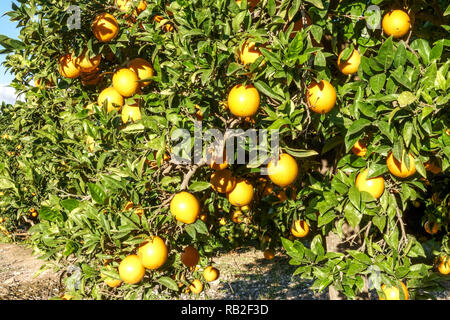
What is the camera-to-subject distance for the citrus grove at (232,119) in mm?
1369

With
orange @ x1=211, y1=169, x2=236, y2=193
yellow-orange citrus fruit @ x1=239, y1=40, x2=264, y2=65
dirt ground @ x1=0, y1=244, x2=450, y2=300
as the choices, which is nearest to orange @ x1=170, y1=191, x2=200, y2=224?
orange @ x1=211, y1=169, x2=236, y2=193

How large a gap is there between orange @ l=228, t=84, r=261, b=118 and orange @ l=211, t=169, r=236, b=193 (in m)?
0.50

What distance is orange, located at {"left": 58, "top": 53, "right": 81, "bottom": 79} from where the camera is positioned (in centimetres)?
191

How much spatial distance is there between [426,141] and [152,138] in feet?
4.06

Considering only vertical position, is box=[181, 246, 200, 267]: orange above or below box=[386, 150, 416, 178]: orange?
below

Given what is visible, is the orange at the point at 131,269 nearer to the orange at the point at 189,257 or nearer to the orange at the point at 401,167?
the orange at the point at 189,257

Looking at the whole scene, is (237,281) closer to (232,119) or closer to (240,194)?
(240,194)

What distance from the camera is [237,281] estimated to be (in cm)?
685

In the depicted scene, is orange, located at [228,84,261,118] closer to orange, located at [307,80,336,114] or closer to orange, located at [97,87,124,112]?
orange, located at [307,80,336,114]

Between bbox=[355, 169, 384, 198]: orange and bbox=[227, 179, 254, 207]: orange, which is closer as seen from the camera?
bbox=[355, 169, 384, 198]: orange

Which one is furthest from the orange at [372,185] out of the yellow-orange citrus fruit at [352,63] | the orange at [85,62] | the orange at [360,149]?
the orange at [85,62]

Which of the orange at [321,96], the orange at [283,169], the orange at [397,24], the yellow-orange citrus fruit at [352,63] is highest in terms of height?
the orange at [397,24]

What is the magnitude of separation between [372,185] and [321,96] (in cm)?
48
